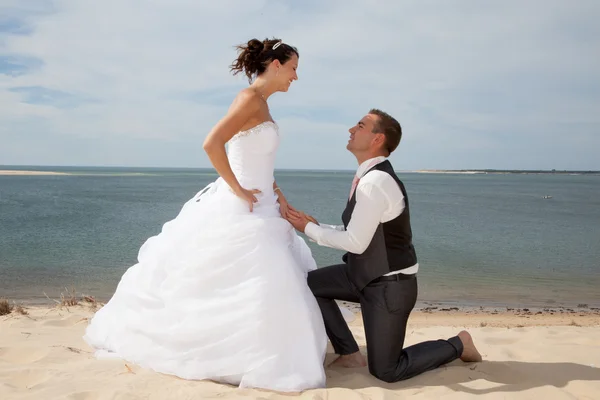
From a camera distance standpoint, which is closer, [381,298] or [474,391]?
[474,391]

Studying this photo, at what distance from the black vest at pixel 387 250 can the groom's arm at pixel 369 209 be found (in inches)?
2.5

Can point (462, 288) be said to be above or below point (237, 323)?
below

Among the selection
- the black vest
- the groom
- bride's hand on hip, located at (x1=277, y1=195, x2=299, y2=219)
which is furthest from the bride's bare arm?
the black vest

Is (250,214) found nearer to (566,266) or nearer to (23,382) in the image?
(23,382)

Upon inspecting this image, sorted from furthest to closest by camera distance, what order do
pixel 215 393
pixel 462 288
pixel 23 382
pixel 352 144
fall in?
pixel 462 288
pixel 352 144
pixel 23 382
pixel 215 393

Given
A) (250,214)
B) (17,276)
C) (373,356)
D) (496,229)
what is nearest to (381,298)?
(373,356)

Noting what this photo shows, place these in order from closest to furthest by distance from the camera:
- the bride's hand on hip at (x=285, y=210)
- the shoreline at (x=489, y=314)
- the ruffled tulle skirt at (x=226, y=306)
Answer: the ruffled tulle skirt at (x=226, y=306), the bride's hand on hip at (x=285, y=210), the shoreline at (x=489, y=314)

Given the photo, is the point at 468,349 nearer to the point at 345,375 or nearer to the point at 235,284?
the point at 345,375

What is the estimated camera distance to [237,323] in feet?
12.2

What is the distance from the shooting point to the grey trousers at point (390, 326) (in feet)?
13.1

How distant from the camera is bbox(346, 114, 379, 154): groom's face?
163 inches

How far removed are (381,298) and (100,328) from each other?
235 cm

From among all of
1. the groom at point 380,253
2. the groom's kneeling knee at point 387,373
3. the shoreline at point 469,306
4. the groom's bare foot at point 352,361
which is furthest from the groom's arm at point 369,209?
the shoreline at point 469,306

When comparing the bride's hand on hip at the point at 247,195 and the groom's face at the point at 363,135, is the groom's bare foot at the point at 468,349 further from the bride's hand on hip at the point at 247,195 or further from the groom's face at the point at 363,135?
the bride's hand on hip at the point at 247,195
